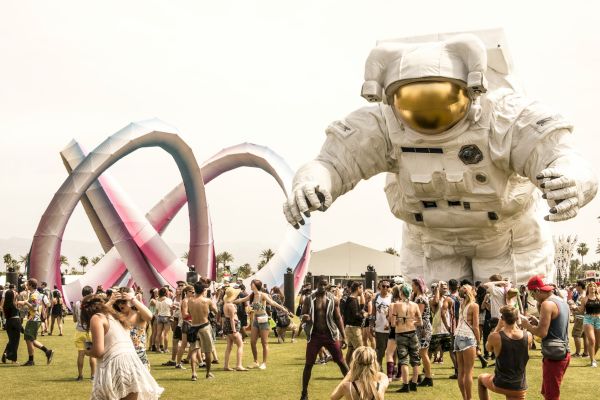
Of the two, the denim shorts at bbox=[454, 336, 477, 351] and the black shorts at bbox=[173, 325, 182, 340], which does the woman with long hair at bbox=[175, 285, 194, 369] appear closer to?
the black shorts at bbox=[173, 325, 182, 340]

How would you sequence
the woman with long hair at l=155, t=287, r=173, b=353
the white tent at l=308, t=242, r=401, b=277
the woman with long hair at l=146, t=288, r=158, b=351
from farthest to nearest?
the white tent at l=308, t=242, r=401, b=277, the woman with long hair at l=146, t=288, r=158, b=351, the woman with long hair at l=155, t=287, r=173, b=353

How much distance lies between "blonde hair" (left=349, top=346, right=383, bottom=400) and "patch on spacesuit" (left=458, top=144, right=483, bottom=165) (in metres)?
5.97

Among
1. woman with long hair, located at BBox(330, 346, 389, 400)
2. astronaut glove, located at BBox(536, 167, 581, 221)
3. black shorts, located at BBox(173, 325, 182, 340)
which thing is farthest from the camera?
black shorts, located at BBox(173, 325, 182, 340)

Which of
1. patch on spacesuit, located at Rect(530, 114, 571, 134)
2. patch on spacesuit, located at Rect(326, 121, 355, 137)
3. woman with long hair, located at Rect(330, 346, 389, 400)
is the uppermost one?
patch on spacesuit, located at Rect(326, 121, 355, 137)

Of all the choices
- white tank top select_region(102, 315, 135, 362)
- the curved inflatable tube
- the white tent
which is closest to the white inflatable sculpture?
the white tent

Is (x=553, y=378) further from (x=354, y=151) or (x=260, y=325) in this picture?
(x=260, y=325)

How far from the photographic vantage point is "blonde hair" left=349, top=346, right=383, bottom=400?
5293mm

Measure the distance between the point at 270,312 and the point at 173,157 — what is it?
10064 mm

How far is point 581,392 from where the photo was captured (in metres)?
9.77

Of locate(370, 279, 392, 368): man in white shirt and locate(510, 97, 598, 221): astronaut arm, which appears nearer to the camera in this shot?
locate(510, 97, 598, 221): astronaut arm

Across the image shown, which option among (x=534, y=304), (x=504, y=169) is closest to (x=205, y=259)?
(x=534, y=304)

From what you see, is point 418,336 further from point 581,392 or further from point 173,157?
point 173,157

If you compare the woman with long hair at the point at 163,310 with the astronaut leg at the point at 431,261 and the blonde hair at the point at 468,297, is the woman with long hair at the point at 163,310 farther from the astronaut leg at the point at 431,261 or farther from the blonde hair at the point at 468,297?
the blonde hair at the point at 468,297

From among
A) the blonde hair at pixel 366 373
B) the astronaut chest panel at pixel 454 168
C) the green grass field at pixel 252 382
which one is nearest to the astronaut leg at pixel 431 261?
the green grass field at pixel 252 382
